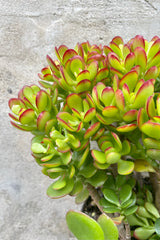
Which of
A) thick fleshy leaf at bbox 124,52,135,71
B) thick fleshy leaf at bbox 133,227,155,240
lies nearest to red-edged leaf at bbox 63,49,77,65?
thick fleshy leaf at bbox 124,52,135,71

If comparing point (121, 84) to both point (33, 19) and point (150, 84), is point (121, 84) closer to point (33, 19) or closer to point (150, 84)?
point (150, 84)

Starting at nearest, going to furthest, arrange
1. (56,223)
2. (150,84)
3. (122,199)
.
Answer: (150,84) < (122,199) < (56,223)

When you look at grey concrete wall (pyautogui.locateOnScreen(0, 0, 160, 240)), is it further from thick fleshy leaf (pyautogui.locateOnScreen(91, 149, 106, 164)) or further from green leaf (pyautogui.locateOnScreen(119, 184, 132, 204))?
thick fleshy leaf (pyautogui.locateOnScreen(91, 149, 106, 164))

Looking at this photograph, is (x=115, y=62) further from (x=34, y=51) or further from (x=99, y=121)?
(x=34, y=51)

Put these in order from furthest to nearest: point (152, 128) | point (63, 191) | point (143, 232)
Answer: point (143, 232)
point (63, 191)
point (152, 128)

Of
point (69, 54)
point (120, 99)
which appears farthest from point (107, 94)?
point (69, 54)

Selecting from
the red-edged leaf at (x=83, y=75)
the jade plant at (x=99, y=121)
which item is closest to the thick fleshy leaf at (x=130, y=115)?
the jade plant at (x=99, y=121)

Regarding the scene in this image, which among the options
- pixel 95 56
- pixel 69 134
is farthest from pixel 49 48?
pixel 69 134
